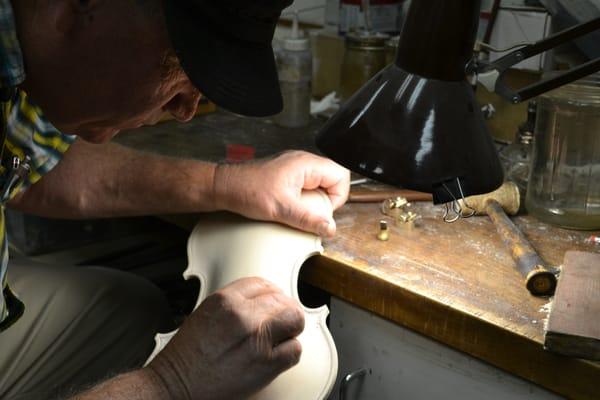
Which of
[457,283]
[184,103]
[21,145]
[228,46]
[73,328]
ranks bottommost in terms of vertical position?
[73,328]

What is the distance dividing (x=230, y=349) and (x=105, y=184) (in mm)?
535

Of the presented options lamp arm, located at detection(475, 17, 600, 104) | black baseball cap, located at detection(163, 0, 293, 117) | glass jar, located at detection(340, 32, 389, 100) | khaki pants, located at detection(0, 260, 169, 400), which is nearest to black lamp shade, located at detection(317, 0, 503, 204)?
lamp arm, located at detection(475, 17, 600, 104)

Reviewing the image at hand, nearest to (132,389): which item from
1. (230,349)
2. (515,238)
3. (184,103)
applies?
(230,349)

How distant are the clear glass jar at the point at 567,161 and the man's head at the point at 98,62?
643mm

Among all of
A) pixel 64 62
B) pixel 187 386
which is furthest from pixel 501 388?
pixel 64 62

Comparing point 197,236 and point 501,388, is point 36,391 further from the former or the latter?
point 501,388

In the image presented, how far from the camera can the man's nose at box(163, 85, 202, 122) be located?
0.99 m

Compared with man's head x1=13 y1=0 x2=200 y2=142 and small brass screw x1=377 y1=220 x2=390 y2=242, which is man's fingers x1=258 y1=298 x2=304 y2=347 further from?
man's head x1=13 y1=0 x2=200 y2=142

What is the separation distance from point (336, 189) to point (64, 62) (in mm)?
565

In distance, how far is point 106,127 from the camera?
3.28ft

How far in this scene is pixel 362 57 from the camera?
5.97ft

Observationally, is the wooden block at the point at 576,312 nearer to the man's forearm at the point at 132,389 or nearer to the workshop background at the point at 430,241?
the workshop background at the point at 430,241

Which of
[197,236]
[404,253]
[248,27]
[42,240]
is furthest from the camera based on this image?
[42,240]

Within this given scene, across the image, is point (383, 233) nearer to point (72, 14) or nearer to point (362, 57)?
point (72, 14)
